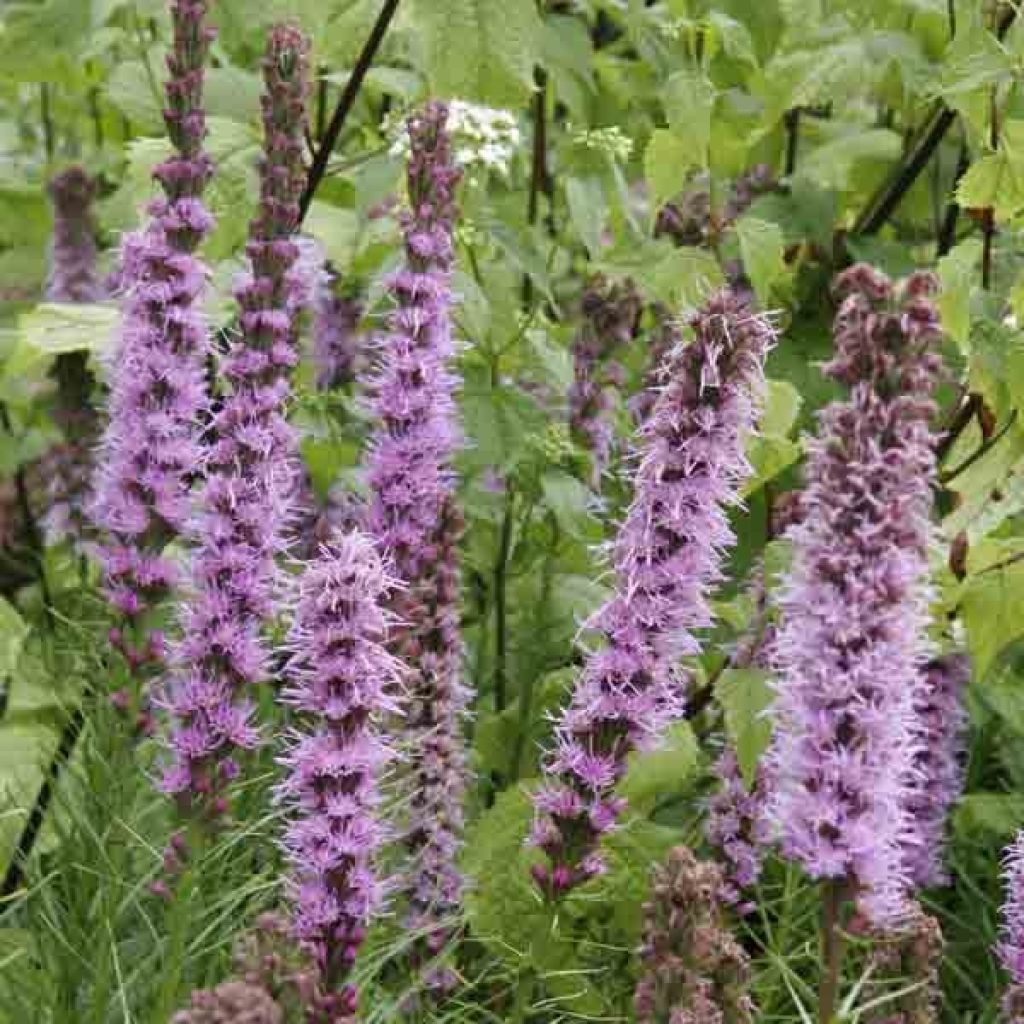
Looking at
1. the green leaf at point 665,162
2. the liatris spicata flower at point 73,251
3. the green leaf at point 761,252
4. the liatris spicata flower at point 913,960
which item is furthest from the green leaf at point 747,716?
the liatris spicata flower at point 73,251

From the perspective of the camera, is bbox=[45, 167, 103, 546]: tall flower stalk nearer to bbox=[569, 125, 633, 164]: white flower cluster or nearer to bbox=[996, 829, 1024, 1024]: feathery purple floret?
bbox=[569, 125, 633, 164]: white flower cluster

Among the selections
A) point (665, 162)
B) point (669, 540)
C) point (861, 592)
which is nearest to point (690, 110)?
point (665, 162)

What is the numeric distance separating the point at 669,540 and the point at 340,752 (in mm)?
501

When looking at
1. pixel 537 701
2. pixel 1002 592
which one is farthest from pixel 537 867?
pixel 537 701

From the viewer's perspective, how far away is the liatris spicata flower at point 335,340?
14.1ft

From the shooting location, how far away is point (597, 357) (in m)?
3.93

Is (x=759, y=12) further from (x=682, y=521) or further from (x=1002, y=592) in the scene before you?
(x=682, y=521)

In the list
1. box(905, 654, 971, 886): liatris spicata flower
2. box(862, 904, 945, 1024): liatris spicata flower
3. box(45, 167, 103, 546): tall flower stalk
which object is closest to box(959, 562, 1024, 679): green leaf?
box(905, 654, 971, 886): liatris spicata flower

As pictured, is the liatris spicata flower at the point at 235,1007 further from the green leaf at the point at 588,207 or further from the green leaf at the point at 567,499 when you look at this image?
the green leaf at the point at 588,207

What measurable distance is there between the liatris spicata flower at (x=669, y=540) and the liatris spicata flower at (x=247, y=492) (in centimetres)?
Result: 54

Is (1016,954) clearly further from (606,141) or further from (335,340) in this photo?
(335,340)

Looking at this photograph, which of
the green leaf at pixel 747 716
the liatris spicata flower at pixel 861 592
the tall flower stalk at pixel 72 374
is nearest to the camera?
the liatris spicata flower at pixel 861 592

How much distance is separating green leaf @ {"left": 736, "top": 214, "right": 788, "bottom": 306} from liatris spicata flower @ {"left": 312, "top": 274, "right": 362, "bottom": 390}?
924mm

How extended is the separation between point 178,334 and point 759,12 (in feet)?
4.73
